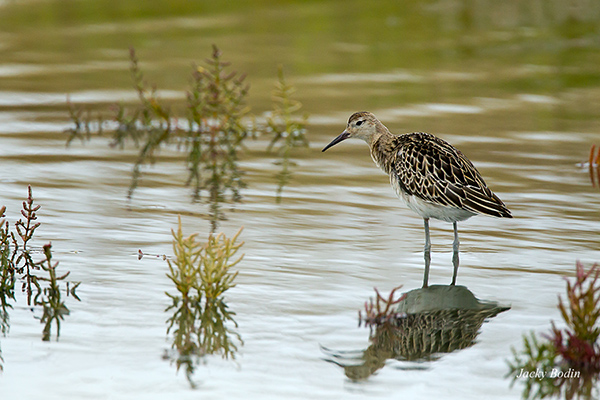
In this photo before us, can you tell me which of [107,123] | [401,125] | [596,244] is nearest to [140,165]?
[107,123]

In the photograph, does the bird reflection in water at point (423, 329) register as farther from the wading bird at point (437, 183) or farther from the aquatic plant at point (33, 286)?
the aquatic plant at point (33, 286)

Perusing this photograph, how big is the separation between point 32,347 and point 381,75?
14.1 metres

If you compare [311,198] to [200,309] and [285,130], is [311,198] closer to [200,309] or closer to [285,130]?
[285,130]

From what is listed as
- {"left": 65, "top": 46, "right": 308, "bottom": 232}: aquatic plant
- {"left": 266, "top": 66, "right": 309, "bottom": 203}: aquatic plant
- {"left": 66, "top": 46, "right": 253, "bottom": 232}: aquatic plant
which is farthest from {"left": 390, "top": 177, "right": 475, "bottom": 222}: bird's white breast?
{"left": 266, "top": 66, "right": 309, "bottom": 203}: aquatic plant

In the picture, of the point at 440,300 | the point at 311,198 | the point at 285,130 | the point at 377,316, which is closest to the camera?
the point at 377,316

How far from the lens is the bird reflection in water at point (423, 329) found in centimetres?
618

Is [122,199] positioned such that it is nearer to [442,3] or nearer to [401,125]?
[401,125]

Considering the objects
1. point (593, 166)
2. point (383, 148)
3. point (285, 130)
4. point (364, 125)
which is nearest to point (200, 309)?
point (383, 148)

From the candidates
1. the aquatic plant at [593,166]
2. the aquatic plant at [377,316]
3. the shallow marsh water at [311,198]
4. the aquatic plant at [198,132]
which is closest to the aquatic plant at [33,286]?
the shallow marsh water at [311,198]

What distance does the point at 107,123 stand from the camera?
15133mm

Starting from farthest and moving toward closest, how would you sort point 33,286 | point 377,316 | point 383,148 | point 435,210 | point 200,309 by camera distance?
point 383,148, point 435,210, point 33,286, point 200,309, point 377,316

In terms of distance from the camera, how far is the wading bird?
8328mm

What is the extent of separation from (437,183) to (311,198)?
9.13 feet

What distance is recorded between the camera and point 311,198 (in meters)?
11.0
